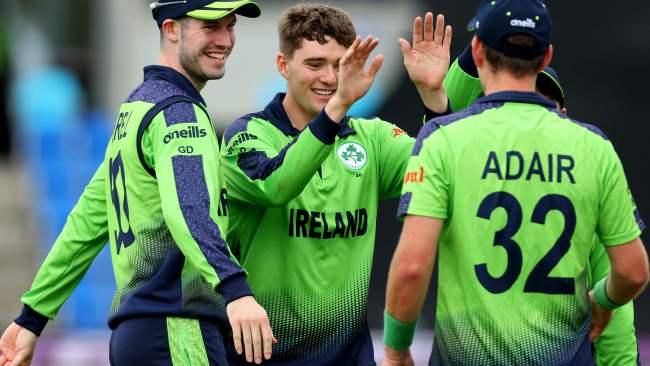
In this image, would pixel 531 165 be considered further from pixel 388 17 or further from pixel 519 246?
pixel 388 17

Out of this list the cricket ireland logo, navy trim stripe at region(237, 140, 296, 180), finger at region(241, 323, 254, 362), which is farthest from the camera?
the cricket ireland logo

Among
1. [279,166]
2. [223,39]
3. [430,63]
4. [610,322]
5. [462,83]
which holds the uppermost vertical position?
[223,39]

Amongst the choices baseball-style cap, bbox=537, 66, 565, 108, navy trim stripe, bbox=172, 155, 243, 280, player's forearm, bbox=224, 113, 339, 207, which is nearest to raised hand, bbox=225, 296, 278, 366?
navy trim stripe, bbox=172, 155, 243, 280

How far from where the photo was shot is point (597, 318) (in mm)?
5332

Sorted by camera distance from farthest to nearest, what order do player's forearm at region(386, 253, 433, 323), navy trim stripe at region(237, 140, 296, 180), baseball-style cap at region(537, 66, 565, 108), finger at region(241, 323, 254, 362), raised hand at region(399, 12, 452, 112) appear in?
baseball-style cap at region(537, 66, 565, 108) < raised hand at region(399, 12, 452, 112) < navy trim stripe at region(237, 140, 296, 180) < finger at region(241, 323, 254, 362) < player's forearm at region(386, 253, 433, 323)

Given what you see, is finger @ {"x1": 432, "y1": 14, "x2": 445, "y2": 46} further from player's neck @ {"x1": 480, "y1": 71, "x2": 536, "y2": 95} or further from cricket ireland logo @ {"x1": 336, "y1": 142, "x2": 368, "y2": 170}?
player's neck @ {"x1": 480, "y1": 71, "x2": 536, "y2": 95}

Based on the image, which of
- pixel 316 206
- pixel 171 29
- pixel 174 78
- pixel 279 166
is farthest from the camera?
pixel 316 206

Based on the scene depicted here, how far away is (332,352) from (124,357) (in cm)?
97

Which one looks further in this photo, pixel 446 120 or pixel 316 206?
pixel 316 206

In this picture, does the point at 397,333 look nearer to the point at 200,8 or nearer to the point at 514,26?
the point at 514,26

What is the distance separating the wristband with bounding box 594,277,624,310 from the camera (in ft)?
17.1

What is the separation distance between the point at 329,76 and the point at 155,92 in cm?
85

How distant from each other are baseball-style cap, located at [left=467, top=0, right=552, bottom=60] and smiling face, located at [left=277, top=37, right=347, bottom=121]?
43.0 inches

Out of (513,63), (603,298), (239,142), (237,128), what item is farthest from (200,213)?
(603,298)
